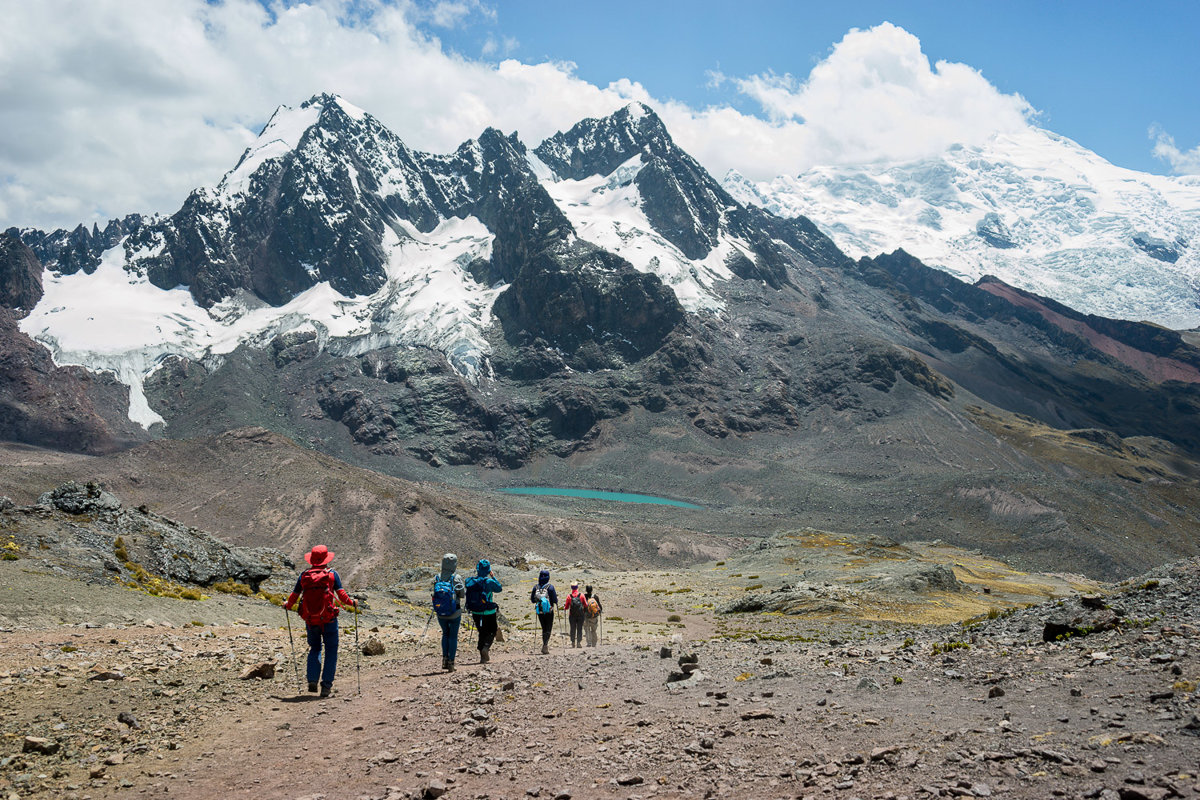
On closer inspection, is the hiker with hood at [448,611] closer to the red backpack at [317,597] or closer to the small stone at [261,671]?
the red backpack at [317,597]

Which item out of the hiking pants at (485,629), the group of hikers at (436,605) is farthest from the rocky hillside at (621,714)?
the hiking pants at (485,629)

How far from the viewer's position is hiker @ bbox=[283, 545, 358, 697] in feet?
55.8

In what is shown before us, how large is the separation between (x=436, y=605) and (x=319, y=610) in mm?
3430

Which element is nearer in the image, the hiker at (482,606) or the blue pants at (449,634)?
the blue pants at (449,634)

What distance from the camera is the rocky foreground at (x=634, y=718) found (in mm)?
10914

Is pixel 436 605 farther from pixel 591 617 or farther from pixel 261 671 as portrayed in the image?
pixel 591 617

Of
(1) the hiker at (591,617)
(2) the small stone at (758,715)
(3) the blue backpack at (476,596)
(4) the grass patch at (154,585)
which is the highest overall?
(3) the blue backpack at (476,596)

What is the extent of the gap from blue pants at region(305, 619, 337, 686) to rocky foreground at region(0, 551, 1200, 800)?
0.58 m

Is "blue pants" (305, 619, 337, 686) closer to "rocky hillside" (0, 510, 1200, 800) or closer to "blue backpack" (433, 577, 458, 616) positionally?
"rocky hillside" (0, 510, 1200, 800)

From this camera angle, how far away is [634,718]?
48.0ft

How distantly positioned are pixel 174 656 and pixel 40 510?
17.5 metres

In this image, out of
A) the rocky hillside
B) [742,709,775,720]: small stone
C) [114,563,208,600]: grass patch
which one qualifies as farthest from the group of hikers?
[114,563,208,600]: grass patch

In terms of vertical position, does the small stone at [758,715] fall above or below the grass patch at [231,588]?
above

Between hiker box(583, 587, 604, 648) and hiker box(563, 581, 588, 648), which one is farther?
hiker box(583, 587, 604, 648)
